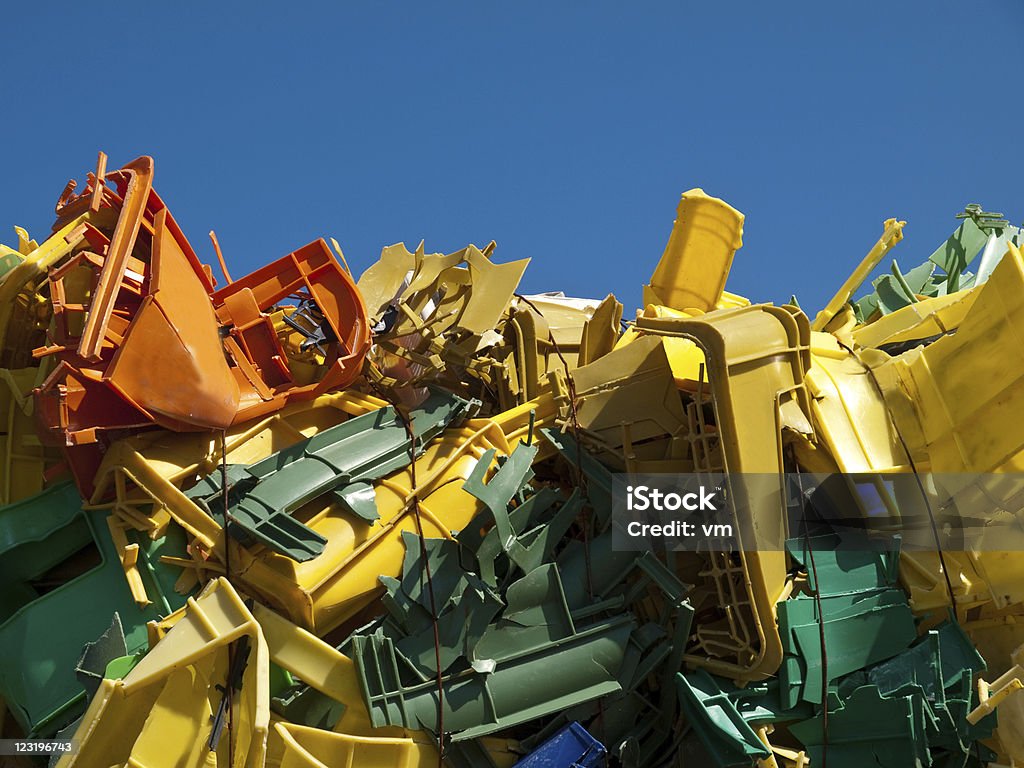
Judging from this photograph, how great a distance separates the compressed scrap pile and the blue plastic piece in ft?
0.05

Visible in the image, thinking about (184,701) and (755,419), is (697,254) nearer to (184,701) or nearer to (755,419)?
(755,419)

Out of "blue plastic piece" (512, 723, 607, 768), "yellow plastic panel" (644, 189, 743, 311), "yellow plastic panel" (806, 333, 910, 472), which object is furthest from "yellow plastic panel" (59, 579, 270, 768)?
"yellow plastic panel" (644, 189, 743, 311)

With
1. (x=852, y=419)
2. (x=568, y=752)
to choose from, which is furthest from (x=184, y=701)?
(x=852, y=419)

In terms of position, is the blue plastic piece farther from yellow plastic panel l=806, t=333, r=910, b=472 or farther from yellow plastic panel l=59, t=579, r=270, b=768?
yellow plastic panel l=806, t=333, r=910, b=472

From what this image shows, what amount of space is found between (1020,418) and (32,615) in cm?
688

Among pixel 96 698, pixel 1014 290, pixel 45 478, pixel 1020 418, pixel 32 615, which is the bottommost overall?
Answer: pixel 96 698

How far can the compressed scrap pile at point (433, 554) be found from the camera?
7598 millimetres

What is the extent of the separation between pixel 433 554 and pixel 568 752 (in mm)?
1557

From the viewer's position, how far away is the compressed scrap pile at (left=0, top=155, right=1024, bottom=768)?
24.9ft

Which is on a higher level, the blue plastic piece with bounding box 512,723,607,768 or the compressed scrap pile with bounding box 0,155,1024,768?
the compressed scrap pile with bounding box 0,155,1024,768

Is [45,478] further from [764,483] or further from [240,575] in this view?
[764,483]

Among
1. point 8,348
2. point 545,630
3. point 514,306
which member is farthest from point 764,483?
point 8,348

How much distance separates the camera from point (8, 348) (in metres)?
8.95

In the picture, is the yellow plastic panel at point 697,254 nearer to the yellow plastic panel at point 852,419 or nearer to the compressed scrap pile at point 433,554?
the yellow plastic panel at point 852,419
